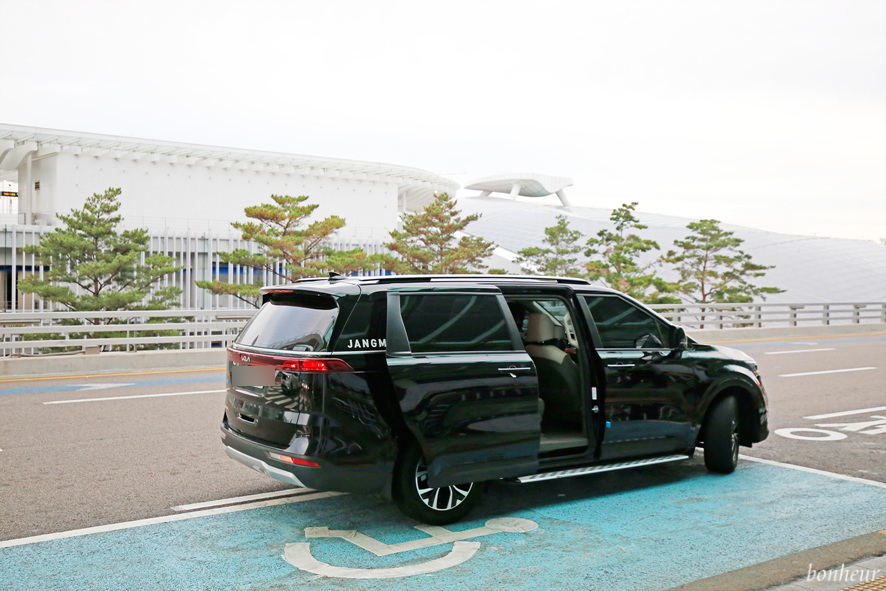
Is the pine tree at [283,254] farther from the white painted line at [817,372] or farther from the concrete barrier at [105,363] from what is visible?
the white painted line at [817,372]

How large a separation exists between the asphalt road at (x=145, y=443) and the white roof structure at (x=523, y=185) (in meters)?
97.0

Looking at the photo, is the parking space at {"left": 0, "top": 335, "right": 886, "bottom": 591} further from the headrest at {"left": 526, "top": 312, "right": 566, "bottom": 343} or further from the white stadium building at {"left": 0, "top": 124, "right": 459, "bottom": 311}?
the white stadium building at {"left": 0, "top": 124, "right": 459, "bottom": 311}

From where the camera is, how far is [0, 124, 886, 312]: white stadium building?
4541 centimetres

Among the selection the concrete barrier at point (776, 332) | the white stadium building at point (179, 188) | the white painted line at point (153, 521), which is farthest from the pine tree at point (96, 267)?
the white painted line at point (153, 521)

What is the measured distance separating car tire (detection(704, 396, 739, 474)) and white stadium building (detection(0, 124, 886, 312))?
102ft

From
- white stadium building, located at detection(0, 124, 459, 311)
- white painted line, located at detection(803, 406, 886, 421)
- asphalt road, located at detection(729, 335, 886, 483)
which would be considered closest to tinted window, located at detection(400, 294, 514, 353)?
asphalt road, located at detection(729, 335, 886, 483)

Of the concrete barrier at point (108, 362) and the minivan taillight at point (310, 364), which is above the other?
the minivan taillight at point (310, 364)

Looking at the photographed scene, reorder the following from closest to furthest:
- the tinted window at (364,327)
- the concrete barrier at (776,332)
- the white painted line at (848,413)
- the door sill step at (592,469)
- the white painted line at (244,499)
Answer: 1. the tinted window at (364,327)
2. the door sill step at (592,469)
3. the white painted line at (244,499)
4. the white painted line at (848,413)
5. the concrete barrier at (776,332)

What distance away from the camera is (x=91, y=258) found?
3531cm

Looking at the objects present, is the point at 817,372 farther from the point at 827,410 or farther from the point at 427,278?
the point at 427,278

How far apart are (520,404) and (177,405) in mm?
6558

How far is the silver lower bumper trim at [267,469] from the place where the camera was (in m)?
5.07

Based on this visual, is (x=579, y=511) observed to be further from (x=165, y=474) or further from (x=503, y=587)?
(x=165, y=474)

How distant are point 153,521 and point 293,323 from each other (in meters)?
1.67
